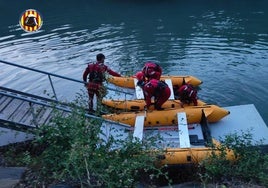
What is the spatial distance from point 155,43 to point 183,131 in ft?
34.4

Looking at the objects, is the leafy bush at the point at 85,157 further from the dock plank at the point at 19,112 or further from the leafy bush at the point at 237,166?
the dock plank at the point at 19,112

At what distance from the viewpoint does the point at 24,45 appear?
19172mm

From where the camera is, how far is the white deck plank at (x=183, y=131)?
832cm

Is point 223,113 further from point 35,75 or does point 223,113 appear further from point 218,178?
point 35,75

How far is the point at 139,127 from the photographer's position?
9094mm

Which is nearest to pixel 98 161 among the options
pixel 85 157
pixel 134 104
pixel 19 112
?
pixel 85 157

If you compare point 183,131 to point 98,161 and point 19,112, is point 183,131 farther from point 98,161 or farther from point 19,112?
point 19,112

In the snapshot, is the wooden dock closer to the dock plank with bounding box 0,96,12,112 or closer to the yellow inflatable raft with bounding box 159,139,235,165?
the dock plank with bounding box 0,96,12,112

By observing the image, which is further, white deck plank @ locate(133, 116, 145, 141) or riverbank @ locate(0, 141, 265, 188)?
white deck plank @ locate(133, 116, 145, 141)

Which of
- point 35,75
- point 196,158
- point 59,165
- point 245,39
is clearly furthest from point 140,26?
point 59,165

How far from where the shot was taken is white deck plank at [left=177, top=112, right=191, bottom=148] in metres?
8.32

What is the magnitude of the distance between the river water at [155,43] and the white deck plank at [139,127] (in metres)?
2.44

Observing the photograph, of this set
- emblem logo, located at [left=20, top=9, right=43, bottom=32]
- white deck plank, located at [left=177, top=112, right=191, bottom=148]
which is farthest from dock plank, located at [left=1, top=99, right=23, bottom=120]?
white deck plank, located at [left=177, top=112, right=191, bottom=148]

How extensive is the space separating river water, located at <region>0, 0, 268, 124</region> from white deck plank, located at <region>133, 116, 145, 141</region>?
8.01 ft
